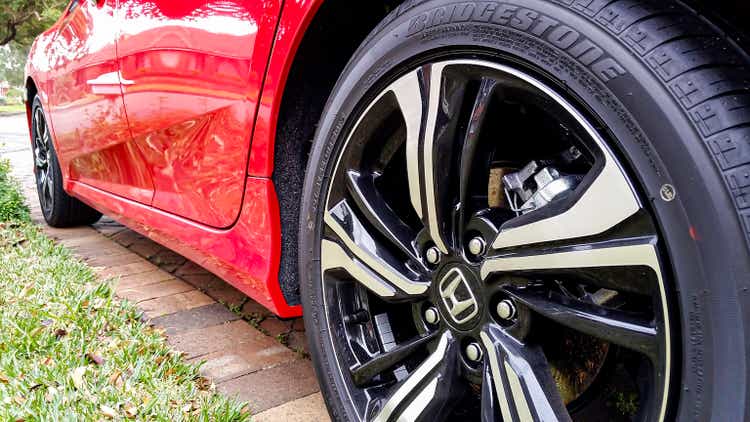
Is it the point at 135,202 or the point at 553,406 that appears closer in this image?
the point at 553,406

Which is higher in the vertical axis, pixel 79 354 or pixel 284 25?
pixel 284 25

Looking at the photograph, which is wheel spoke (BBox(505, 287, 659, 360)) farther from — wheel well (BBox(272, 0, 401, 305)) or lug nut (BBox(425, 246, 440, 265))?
wheel well (BBox(272, 0, 401, 305))

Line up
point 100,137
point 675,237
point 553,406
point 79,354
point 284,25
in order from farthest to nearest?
point 100,137, point 79,354, point 284,25, point 553,406, point 675,237

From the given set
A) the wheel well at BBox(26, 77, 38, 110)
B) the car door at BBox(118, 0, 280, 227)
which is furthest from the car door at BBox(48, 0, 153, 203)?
the wheel well at BBox(26, 77, 38, 110)

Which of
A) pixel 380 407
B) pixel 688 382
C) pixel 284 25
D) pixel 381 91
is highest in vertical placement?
pixel 284 25

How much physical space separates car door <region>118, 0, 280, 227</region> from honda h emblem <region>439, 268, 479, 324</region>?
2.06 ft

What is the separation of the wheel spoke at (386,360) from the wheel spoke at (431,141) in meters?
0.18

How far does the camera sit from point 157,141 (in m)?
1.92

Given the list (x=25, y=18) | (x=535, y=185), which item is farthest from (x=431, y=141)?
(x=25, y=18)

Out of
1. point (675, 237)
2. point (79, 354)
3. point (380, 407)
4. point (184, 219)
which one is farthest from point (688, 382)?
point (79, 354)

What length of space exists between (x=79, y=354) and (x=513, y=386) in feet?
4.35

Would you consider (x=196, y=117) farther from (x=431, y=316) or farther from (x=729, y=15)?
(x=729, y=15)

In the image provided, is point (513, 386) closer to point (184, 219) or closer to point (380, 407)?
point (380, 407)

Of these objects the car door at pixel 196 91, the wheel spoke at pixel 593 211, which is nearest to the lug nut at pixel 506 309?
the wheel spoke at pixel 593 211
